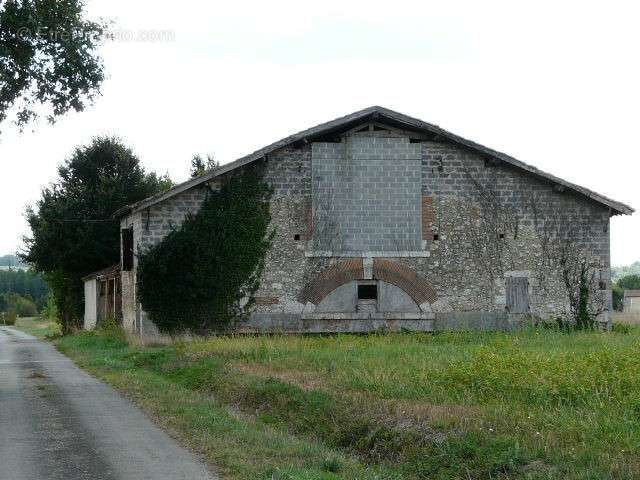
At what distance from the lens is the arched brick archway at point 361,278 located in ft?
91.0

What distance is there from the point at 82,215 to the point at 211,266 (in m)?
19.0

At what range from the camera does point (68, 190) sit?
4556 centimetres

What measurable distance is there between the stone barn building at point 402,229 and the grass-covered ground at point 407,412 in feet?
25.0

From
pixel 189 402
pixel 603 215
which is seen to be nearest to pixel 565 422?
pixel 189 402

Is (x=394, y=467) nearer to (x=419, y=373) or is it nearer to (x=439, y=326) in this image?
(x=419, y=373)

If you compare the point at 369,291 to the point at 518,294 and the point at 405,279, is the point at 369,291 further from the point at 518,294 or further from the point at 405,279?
the point at 518,294

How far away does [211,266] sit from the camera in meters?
27.4

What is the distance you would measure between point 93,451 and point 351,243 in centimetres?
1698

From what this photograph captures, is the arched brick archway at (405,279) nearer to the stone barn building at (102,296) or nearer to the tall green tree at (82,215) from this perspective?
the stone barn building at (102,296)

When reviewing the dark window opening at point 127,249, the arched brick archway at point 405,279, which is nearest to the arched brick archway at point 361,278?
the arched brick archway at point 405,279

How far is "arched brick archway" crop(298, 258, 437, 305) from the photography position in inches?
1093

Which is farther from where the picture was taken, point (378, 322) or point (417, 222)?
point (417, 222)

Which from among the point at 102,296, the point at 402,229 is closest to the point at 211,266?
the point at 402,229

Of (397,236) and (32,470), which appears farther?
(397,236)
